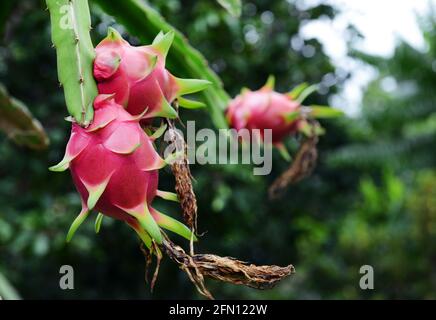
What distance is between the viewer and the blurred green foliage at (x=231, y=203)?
269cm

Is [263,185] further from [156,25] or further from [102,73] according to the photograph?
[102,73]

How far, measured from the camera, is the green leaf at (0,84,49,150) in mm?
1325

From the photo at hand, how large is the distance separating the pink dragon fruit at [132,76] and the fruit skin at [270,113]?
19.7 inches

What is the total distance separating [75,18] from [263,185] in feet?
8.13

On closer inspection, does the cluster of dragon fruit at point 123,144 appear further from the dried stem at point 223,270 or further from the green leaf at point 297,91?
the green leaf at point 297,91

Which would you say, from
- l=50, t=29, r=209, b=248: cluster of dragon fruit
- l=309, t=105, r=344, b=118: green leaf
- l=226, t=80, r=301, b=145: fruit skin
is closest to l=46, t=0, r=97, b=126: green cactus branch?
l=50, t=29, r=209, b=248: cluster of dragon fruit

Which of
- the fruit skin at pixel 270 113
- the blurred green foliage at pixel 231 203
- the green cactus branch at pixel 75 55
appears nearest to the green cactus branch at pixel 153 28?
the fruit skin at pixel 270 113

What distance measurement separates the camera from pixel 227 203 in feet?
9.75

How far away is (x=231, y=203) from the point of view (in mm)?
3008

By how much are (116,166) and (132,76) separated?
0.35 ft

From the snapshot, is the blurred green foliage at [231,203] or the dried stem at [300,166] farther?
the blurred green foliage at [231,203]

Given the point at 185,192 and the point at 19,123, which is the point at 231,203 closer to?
the point at 19,123

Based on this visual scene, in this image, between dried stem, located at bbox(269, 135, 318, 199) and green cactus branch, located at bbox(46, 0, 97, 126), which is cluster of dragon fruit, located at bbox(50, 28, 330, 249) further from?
dried stem, located at bbox(269, 135, 318, 199)
